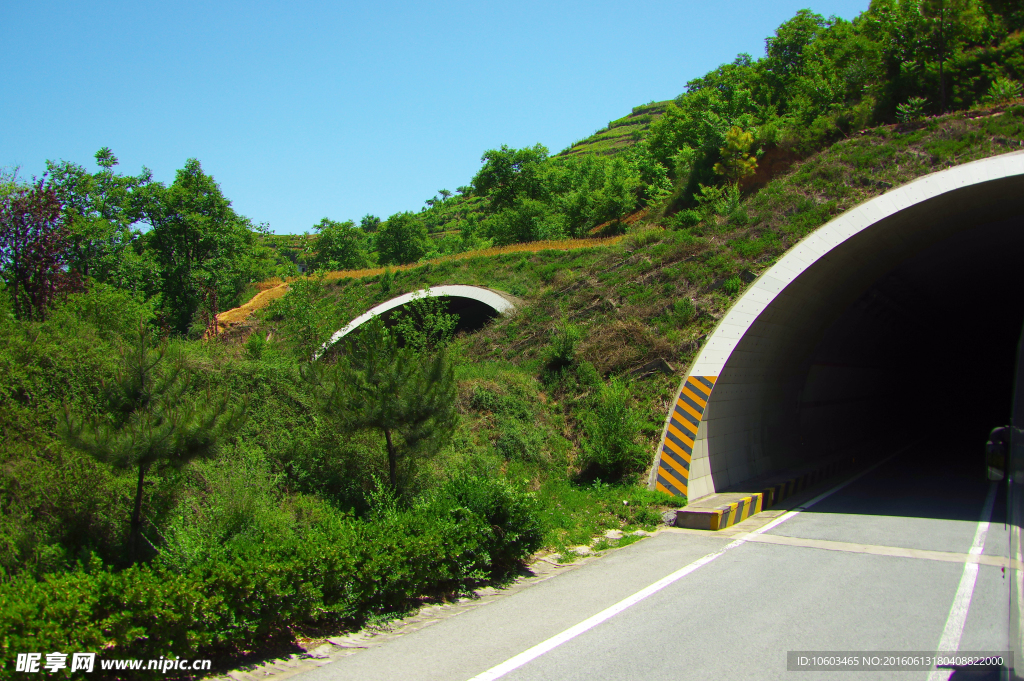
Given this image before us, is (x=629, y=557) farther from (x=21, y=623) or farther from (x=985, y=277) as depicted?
(x=985, y=277)

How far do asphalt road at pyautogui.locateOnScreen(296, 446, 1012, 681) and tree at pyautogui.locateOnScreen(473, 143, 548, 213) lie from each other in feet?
177

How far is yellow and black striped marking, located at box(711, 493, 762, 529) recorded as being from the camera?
394 inches

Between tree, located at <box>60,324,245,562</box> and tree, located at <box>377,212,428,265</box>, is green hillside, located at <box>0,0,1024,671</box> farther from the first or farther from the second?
tree, located at <box>377,212,428,265</box>

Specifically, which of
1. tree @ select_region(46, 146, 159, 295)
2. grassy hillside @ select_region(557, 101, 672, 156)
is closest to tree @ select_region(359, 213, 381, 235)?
grassy hillside @ select_region(557, 101, 672, 156)

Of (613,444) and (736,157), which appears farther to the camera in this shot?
(736,157)

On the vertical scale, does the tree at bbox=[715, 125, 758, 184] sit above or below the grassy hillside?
below

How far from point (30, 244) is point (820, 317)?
1759cm

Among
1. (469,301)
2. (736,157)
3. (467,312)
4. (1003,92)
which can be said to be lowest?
(467,312)

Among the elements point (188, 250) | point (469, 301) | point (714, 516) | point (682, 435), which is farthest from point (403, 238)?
point (714, 516)

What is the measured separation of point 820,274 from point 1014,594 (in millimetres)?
10189

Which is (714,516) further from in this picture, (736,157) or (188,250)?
(188,250)

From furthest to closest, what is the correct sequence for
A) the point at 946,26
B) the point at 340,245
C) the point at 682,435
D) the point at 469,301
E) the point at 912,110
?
the point at 340,245 < the point at 469,301 < the point at 946,26 < the point at 912,110 < the point at 682,435

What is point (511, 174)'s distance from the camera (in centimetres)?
6122

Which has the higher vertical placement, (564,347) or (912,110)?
(912,110)
